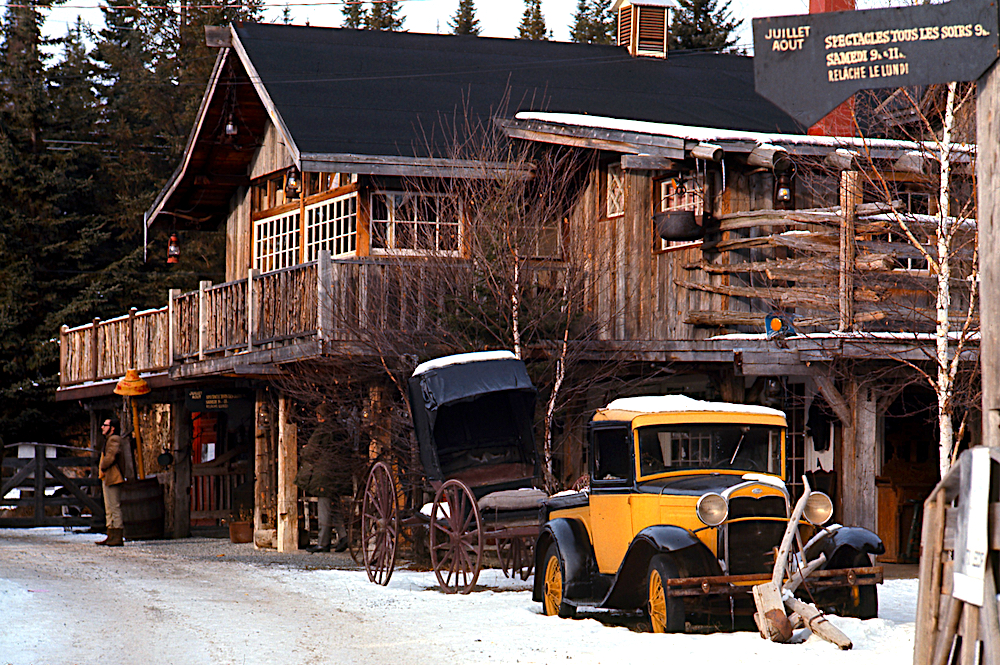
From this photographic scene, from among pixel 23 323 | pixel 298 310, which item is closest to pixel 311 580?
pixel 298 310

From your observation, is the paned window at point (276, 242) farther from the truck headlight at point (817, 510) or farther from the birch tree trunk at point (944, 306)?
the truck headlight at point (817, 510)

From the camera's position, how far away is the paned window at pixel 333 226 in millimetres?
20172

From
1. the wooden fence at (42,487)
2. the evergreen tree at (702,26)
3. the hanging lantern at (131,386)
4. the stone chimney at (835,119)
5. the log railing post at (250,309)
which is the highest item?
the evergreen tree at (702,26)

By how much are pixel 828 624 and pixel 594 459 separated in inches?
110

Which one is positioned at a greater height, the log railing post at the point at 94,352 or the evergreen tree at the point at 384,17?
the evergreen tree at the point at 384,17

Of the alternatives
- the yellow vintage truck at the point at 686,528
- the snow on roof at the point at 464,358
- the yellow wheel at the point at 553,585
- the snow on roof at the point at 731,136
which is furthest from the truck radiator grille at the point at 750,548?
the snow on roof at the point at 731,136

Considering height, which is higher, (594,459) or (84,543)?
(594,459)

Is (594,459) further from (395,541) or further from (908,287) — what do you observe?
(908,287)

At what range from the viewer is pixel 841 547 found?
10.6 m

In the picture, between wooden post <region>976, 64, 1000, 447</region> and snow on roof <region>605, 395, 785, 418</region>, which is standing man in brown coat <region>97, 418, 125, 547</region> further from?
wooden post <region>976, 64, 1000, 447</region>

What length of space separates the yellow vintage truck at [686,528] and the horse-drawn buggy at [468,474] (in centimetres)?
134

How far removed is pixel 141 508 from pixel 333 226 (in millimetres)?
5300

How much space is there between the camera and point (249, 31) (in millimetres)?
22297

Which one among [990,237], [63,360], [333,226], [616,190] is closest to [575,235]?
[616,190]
